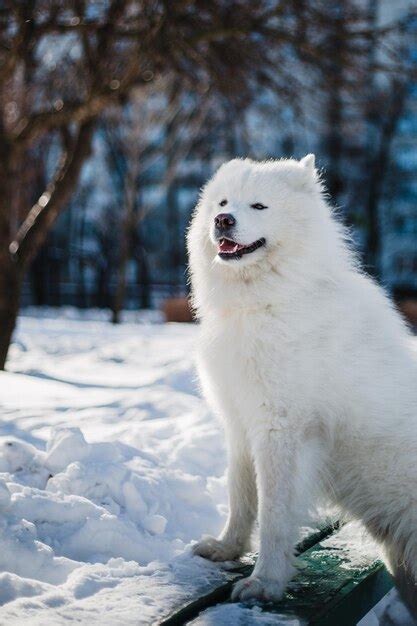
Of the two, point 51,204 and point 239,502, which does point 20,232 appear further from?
point 239,502

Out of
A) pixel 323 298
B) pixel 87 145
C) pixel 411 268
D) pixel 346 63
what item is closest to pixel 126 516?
pixel 323 298

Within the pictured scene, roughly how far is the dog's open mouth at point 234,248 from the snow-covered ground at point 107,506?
126 centimetres

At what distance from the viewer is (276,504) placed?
9.39ft

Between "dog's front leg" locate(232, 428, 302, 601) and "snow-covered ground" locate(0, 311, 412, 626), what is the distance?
0.23 metres

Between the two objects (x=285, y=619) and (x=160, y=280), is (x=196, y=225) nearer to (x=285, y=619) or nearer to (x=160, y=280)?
(x=285, y=619)

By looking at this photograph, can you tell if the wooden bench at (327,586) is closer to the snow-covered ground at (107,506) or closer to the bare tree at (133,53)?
the snow-covered ground at (107,506)

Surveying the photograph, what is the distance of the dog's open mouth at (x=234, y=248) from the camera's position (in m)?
3.15

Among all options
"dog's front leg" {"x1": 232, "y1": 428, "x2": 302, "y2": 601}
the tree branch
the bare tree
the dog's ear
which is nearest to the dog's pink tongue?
the dog's ear

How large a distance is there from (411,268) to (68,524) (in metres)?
31.9

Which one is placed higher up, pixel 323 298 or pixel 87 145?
pixel 87 145

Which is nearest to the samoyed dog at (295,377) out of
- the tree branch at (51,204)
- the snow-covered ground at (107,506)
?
the snow-covered ground at (107,506)

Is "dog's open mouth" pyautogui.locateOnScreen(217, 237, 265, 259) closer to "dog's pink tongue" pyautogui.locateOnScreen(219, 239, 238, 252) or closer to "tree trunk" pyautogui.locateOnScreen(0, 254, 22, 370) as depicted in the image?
"dog's pink tongue" pyautogui.locateOnScreen(219, 239, 238, 252)

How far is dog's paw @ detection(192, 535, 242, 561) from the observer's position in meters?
3.14

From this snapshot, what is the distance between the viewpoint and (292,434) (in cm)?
290
